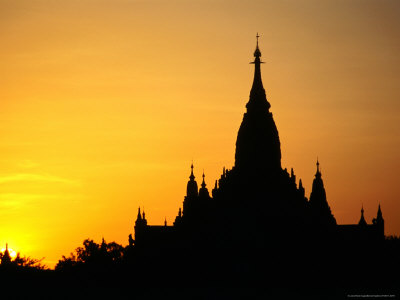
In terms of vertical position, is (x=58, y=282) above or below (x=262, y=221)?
below

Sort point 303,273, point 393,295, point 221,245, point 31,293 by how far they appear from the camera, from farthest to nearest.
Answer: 1. point 221,245
2. point 303,273
3. point 393,295
4. point 31,293

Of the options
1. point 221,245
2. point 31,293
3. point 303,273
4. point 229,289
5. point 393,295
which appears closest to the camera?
point 31,293

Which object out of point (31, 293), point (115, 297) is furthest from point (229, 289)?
point (31, 293)

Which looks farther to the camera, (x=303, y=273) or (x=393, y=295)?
(x=303, y=273)

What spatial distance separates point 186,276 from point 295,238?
19589 mm

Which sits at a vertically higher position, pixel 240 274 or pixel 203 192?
pixel 203 192

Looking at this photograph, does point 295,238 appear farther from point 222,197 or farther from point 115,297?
point 115,297

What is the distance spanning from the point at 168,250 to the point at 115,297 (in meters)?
49.4

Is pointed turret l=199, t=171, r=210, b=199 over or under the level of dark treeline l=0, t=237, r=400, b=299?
over

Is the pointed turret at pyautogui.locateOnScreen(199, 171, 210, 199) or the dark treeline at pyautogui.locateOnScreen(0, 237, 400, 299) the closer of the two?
the dark treeline at pyautogui.locateOnScreen(0, 237, 400, 299)

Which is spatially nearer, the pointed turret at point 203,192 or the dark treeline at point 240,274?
the dark treeline at point 240,274

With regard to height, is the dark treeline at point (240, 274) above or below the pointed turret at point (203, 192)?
below

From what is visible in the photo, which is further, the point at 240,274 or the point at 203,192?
the point at 203,192

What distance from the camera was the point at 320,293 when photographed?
152 metres
